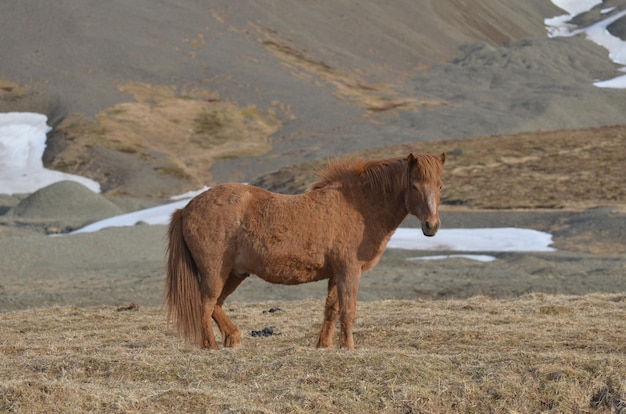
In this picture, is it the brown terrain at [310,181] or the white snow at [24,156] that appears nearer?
the brown terrain at [310,181]

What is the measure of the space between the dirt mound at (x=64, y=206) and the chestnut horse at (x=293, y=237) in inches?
1489

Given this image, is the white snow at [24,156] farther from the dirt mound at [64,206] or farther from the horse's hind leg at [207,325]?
the horse's hind leg at [207,325]

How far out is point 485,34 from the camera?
147125 mm

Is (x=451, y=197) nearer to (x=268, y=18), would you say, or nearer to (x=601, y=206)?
(x=601, y=206)

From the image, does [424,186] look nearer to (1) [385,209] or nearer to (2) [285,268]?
(1) [385,209]

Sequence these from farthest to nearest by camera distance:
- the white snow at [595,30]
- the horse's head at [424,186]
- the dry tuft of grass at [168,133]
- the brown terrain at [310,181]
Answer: the white snow at [595,30], the dry tuft of grass at [168,133], the horse's head at [424,186], the brown terrain at [310,181]

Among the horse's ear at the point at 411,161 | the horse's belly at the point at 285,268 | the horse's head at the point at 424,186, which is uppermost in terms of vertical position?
the horse's ear at the point at 411,161

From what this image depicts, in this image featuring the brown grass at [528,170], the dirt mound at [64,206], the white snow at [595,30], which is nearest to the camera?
the brown grass at [528,170]

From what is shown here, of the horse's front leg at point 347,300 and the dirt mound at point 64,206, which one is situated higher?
the horse's front leg at point 347,300

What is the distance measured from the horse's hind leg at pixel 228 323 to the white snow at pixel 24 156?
56.5 m

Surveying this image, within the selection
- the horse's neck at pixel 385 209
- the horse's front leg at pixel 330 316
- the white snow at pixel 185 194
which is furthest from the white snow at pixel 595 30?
the horse's front leg at pixel 330 316

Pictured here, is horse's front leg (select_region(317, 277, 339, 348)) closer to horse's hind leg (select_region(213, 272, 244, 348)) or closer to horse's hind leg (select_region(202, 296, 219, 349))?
horse's hind leg (select_region(213, 272, 244, 348))

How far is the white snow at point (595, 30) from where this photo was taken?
11932cm

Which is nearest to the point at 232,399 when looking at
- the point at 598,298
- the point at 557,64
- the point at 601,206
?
the point at 598,298
